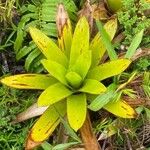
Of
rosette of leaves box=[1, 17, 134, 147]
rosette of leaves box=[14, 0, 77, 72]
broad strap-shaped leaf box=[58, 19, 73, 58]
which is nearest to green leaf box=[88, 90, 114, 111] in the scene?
rosette of leaves box=[1, 17, 134, 147]

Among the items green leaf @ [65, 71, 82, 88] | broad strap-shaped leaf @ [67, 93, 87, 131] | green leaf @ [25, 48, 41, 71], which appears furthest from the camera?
green leaf @ [25, 48, 41, 71]

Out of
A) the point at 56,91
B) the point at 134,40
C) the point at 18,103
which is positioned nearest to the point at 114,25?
the point at 134,40

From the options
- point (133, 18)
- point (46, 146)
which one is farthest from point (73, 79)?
point (133, 18)

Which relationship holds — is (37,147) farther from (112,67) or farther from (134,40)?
(134,40)

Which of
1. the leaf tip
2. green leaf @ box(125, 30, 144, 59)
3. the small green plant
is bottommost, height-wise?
the leaf tip

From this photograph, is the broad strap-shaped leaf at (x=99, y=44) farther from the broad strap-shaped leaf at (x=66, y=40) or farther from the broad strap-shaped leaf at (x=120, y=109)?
the broad strap-shaped leaf at (x=120, y=109)

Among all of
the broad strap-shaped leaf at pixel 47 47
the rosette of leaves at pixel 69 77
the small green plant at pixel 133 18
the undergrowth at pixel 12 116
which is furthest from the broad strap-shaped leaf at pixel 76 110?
the small green plant at pixel 133 18

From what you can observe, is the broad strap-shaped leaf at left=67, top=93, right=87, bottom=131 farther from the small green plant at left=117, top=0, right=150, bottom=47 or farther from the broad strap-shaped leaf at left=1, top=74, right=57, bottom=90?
the small green plant at left=117, top=0, right=150, bottom=47
